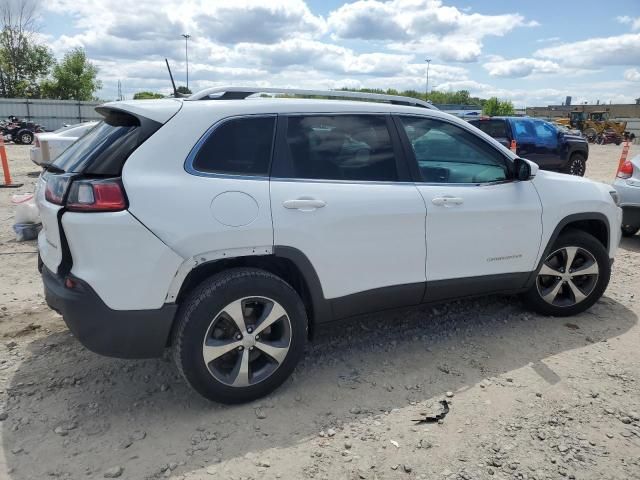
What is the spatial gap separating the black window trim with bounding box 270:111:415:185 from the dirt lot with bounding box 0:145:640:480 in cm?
94

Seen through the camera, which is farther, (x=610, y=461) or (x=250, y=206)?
(x=250, y=206)

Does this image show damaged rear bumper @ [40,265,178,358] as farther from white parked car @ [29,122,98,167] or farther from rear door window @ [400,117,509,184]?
white parked car @ [29,122,98,167]

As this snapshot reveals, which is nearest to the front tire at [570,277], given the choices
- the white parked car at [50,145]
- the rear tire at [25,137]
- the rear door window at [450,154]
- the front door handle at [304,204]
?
the rear door window at [450,154]

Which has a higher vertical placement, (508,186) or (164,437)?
(508,186)

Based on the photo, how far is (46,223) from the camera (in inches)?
111

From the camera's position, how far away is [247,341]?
2.87 m

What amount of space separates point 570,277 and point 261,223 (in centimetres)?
282

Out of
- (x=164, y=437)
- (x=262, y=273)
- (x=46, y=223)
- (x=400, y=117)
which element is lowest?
(x=164, y=437)

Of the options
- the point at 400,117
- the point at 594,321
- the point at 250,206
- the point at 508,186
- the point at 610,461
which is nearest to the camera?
the point at 610,461

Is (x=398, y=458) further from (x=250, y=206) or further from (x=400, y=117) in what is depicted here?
(x=400, y=117)

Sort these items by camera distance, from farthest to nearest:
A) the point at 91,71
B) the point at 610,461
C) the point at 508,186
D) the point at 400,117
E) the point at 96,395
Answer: the point at 91,71, the point at 508,186, the point at 400,117, the point at 96,395, the point at 610,461

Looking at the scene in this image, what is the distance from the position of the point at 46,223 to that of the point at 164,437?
1.35 meters

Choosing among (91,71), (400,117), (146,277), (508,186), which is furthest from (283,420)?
(91,71)

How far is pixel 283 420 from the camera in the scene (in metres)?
2.86
